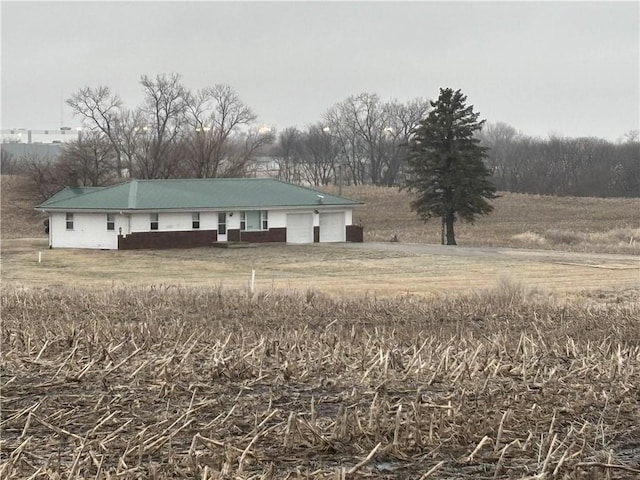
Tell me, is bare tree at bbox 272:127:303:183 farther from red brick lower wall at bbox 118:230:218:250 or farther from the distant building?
red brick lower wall at bbox 118:230:218:250

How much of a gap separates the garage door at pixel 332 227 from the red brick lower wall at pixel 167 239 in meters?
6.13

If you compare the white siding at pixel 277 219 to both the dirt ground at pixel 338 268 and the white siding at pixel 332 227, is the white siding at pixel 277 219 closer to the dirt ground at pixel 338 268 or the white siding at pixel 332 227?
the white siding at pixel 332 227

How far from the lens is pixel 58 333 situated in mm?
9992

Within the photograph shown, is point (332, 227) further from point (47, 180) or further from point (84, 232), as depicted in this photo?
point (47, 180)

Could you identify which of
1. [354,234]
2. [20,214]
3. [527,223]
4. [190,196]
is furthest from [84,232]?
[527,223]

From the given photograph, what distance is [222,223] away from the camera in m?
42.5

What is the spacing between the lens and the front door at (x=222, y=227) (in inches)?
1666

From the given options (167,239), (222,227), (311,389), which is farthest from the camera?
Answer: (222,227)

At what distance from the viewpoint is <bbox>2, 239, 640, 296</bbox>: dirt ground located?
80.3ft

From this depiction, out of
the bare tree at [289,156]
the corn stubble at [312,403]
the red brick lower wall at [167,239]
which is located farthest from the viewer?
the bare tree at [289,156]

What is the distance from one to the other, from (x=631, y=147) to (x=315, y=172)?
1445 inches

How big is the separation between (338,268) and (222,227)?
40.7ft

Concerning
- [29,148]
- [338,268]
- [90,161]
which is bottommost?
[338,268]

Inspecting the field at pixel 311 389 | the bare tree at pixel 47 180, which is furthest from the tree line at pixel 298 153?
the field at pixel 311 389
